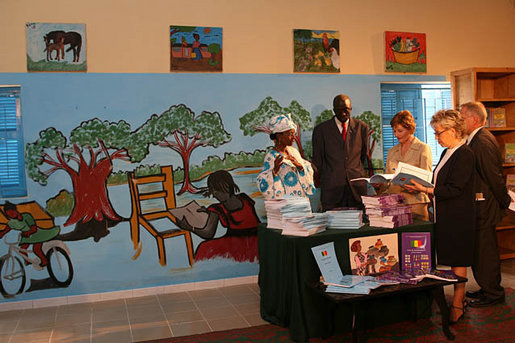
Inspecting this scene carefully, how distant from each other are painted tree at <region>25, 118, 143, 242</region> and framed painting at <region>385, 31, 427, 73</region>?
3.30m

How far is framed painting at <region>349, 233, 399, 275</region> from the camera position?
4.11 metres

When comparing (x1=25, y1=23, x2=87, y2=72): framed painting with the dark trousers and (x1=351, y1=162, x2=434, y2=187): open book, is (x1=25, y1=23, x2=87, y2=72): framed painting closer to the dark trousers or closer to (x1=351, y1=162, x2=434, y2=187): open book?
(x1=351, y1=162, x2=434, y2=187): open book

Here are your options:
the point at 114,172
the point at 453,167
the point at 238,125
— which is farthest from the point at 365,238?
the point at 114,172

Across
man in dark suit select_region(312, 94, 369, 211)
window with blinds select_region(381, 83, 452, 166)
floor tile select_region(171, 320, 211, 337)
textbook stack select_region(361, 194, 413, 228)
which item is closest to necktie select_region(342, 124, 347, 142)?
man in dark suit select_region(312, 94, 369, 211)

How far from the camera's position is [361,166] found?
5754mm

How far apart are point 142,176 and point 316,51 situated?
2.50m

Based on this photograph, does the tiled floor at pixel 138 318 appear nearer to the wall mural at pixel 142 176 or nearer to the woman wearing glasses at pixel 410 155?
the wall mural at pixel 142 176

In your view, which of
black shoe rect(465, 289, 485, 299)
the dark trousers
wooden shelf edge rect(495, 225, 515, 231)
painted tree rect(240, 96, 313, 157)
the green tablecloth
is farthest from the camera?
wooden shelf edge rect(495, 225, 515, 231)

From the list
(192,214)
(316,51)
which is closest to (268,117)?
(316,51)

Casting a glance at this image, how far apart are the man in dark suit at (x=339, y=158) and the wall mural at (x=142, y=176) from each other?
1.47 ft

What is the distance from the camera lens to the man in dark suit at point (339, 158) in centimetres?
562

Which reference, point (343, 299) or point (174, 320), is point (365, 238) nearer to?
point (343, 299)

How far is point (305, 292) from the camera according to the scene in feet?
13.0

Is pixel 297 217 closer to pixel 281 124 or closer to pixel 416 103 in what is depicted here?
pixel 281 124
